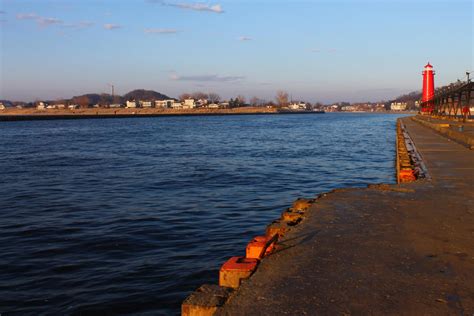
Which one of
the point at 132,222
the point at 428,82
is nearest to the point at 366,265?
the point at 132,222

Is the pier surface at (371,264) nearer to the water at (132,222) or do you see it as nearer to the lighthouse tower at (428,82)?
the water at (132,222)

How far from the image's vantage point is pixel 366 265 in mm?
4832

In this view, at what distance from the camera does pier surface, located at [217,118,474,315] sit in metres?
3.86

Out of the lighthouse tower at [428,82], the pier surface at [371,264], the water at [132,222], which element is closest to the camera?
the pier surface at [371,264]

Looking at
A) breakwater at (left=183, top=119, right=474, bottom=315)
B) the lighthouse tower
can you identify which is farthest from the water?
the lighthouse tower

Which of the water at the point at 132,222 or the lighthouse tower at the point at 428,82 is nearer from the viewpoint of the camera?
the water at the point at 132,222

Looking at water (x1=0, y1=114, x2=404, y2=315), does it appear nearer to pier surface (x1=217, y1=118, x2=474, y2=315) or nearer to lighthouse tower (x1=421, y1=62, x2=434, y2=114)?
pier surface (x1=217, y1=118, x2=474, y2=315)

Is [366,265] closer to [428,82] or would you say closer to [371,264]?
[371,264]

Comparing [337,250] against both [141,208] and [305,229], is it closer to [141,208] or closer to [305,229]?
[305,229]

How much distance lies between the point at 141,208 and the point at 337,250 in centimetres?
860

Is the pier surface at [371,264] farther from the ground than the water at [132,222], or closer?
farther from the ground

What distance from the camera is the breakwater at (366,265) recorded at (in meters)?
3.87

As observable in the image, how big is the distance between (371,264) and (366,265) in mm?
70

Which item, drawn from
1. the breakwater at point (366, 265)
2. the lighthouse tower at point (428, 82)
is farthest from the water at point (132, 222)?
the lighthouse tower at point (428, 82)
